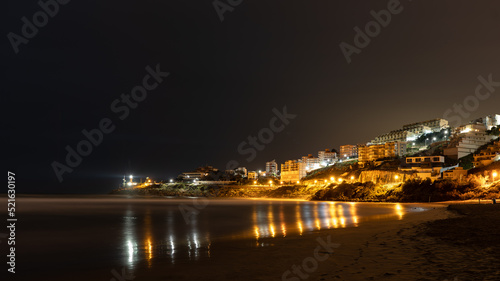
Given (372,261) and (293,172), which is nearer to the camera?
(372,261)

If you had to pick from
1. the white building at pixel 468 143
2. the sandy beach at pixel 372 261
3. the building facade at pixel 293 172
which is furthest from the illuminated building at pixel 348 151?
the sandy beach at pixel 372 261

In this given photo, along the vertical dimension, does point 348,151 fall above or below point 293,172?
above

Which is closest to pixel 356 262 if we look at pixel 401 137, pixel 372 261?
pixel 372 261

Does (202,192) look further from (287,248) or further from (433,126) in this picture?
(287,248)

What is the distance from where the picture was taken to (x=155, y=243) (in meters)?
13.1

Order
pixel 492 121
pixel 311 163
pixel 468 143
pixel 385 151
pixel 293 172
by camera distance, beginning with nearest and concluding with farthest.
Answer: pixel 468 143 → pixel 492 121 → pixel 385 151 → pixel 293 172 → pixel 311 163

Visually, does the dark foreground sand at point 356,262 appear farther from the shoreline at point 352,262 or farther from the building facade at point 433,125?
the building facade at point 433,125

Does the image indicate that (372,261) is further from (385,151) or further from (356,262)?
(385,151)

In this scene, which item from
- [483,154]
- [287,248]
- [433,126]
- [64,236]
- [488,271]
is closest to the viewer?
[488,271]

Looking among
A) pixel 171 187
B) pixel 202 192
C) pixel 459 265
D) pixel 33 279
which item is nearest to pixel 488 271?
pixel 459 265

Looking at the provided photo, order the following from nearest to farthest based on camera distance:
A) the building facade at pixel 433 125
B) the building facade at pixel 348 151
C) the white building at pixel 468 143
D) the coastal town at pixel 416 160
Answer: the coastal town at pixel 416 160 < the white building at pixel 468 143 < the building facade at pixel 433 125 < the building facade at pixel 348 151

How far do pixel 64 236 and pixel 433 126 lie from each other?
14414 centimetres

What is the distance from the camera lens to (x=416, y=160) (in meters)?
75.5

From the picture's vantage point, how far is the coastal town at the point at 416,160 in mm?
60969
